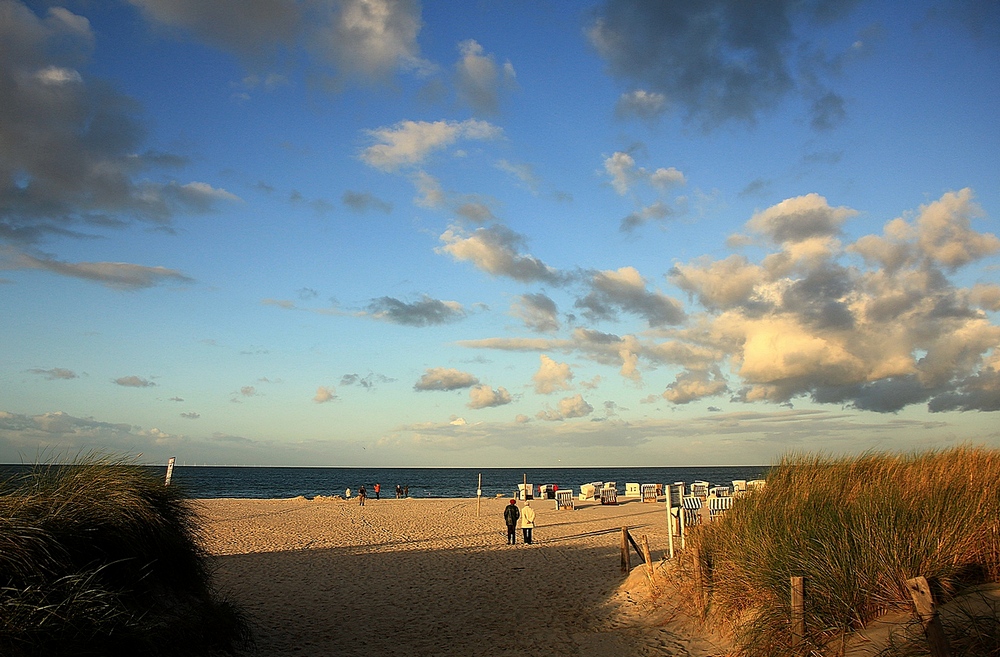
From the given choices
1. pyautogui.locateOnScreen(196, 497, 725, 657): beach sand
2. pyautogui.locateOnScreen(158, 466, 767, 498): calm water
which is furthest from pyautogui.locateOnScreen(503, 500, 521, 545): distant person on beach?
pyautogui.locateOnScreen(158, 466, 767, 498): calm water

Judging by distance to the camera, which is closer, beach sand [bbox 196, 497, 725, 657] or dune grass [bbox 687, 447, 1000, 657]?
dune grass [bbox 687, 447, 1000, 657]

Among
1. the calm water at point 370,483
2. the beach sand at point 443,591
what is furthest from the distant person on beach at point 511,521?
the calm water at point 370,483

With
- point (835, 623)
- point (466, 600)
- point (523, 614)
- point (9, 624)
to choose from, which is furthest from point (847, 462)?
point (9, 624)

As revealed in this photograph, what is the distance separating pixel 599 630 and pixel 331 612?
4.82 metres

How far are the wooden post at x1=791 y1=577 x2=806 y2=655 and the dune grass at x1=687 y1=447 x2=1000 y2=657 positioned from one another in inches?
→ 3.3

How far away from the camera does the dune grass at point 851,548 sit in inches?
267

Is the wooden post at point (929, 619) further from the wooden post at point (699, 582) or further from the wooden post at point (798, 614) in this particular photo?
the wooden post at point (699, 582)

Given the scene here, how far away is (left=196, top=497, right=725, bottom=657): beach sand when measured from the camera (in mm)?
9805

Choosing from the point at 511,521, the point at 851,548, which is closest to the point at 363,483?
the point at 511,521

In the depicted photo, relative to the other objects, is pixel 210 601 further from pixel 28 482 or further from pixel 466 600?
pixel 466 600

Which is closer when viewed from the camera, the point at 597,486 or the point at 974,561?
the point at 974,561

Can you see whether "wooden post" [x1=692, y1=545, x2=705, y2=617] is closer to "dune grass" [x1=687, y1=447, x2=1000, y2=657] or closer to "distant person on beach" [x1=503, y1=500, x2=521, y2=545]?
"dune grass" [x1=687, y1=447, x2=1000, y2=657]

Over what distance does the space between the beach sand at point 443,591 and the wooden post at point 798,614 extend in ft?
5.72

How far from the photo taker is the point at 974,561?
23.7 feet
